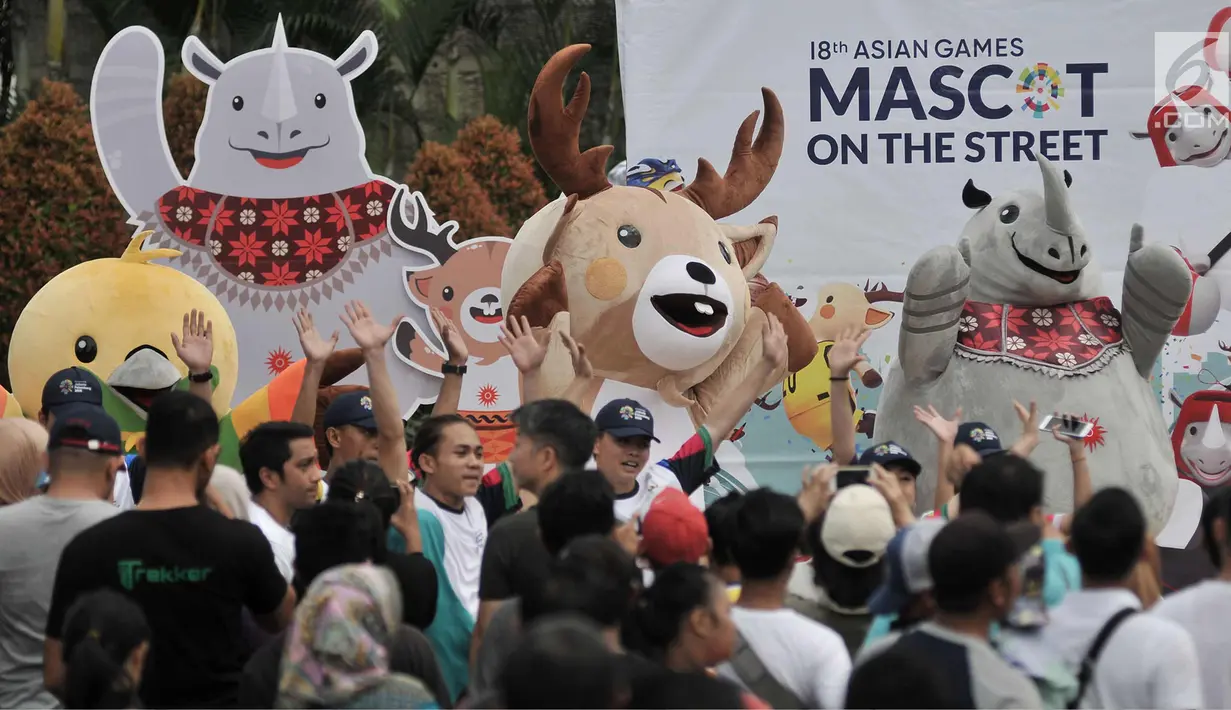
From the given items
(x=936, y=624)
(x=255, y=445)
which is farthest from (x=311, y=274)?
(x=936, y=624)

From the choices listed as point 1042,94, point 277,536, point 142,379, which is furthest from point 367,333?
point 1042,94

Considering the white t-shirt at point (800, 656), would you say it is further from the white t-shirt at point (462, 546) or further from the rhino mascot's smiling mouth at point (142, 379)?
the rhino mascot's smiling mouth at point (142, 379)

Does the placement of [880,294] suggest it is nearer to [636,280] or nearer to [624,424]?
[636,280]

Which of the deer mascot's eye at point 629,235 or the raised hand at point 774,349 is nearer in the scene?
the raised hand at point 774,349

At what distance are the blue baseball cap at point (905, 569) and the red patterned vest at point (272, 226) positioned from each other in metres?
4.75

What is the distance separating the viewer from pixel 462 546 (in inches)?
172

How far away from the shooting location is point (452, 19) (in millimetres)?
18281

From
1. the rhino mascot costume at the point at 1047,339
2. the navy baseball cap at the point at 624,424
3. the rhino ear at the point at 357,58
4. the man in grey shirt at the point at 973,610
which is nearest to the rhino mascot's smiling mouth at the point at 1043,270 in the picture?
the rhino mascot costume at the point at 1047,339

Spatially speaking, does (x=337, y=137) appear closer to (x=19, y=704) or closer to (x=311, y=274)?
(x=311, y=274)

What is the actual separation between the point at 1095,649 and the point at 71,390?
3256 millimetres

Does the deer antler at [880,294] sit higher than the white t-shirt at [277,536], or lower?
higher

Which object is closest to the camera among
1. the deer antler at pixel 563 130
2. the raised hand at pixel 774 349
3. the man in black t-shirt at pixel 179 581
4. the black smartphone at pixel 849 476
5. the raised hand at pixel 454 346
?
the man in black t-shirt at pixel 179 581

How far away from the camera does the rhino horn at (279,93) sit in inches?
288

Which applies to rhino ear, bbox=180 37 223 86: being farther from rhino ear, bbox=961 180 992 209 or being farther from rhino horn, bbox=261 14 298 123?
rhino ear, bbox=961 180 992 209
